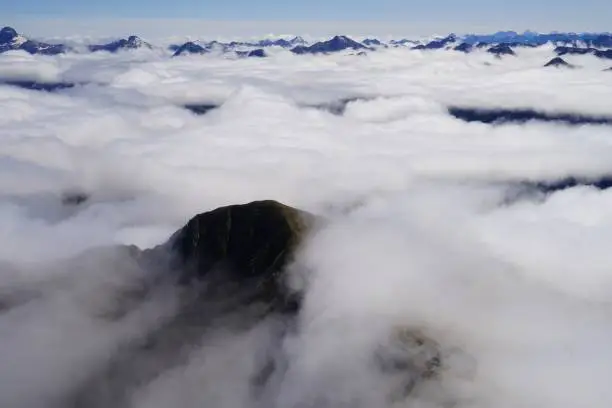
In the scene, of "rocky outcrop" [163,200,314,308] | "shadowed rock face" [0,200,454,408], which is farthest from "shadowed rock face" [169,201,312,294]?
"shadowed rock face" [0,200,454,408]

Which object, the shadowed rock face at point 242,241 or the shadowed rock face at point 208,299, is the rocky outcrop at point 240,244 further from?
the shadowed rock face at point 208,299

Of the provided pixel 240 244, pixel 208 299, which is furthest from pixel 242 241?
pixel 208 299

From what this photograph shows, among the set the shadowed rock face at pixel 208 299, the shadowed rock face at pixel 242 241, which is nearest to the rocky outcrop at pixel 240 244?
the shadowed rock face at pixel 242 241

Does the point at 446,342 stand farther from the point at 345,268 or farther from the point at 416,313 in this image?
the point at 345,268

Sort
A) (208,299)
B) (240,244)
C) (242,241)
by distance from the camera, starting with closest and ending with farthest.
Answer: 1. (208,299)
2. (242,241)
3. (240,244)

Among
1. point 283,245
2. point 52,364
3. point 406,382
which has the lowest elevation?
point 52,364

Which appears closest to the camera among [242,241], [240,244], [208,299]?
[208,299]

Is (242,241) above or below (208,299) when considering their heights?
above

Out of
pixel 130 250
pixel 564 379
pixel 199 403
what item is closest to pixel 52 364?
pixel 199 403

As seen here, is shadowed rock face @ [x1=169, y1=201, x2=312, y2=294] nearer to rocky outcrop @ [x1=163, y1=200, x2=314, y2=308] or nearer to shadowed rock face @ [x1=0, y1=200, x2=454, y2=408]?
rocky outcrop @ [x1=163, y1=200, x2=314, y2=308]

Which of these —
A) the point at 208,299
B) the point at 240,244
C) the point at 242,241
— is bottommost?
the point at 208,299

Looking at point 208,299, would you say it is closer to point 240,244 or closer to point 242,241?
point 240,244
